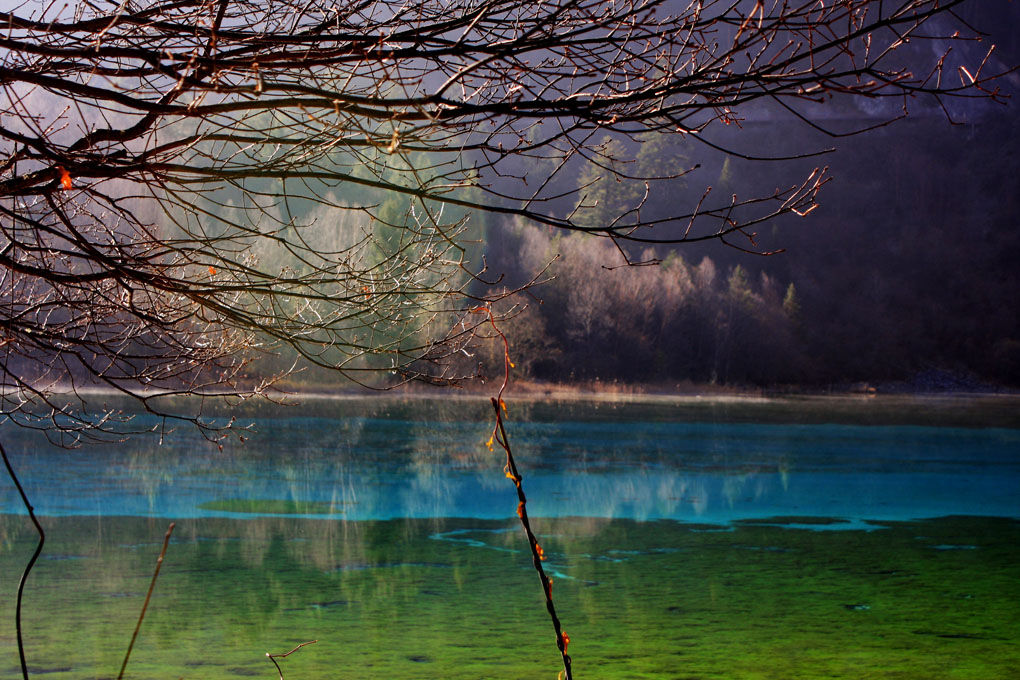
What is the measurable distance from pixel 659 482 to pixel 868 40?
11249mm

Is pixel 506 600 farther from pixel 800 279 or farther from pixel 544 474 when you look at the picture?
pixel 800 279

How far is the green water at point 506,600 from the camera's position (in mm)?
6195

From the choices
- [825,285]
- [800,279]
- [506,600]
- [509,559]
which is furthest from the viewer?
[825,285]

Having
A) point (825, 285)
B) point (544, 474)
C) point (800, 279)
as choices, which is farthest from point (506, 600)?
point (825, 285)

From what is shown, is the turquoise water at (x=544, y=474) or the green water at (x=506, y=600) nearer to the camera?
the green water at (x=506, y=600)

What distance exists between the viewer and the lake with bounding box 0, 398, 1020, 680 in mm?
6355

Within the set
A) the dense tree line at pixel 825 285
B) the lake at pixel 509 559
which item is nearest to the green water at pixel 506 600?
the lake at pixel 509 559

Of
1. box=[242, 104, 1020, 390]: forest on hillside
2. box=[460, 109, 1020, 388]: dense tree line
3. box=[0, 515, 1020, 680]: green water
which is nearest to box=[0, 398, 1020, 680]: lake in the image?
box=[0, 515, 1020, 680]: green water

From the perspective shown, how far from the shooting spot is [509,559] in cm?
895

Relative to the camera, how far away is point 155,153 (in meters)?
2.94

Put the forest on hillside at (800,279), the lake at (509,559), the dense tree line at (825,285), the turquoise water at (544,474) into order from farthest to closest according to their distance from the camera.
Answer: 1. the dense tree line at (825,285)
2. the forest on hillside at (800,279)
3. the turquoise water at (544,474)
4. the lake at (509,559)

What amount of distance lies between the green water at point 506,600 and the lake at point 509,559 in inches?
1.1

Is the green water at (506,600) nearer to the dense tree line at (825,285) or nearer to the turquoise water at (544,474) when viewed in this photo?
the turquoise water at (544,474)

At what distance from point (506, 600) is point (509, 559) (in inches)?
54.4
